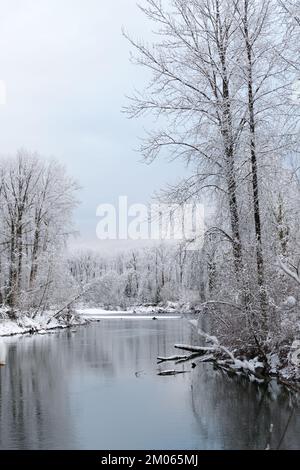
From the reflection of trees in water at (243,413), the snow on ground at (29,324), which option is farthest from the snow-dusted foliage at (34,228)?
the reflection of trees in water at (243,413)

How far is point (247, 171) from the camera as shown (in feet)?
56.6

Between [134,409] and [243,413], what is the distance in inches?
94.9

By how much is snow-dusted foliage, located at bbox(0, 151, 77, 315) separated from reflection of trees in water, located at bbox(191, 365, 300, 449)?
82.1ft

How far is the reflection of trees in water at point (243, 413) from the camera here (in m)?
9.39

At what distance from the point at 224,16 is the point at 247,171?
5.07 meters

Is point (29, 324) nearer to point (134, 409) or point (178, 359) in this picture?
point (178, 359)

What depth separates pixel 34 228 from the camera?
1555 inches

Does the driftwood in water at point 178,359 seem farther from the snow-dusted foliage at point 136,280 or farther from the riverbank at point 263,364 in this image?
the snow-dusted foliage at point 136,280

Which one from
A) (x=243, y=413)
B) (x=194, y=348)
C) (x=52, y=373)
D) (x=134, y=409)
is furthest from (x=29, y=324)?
(x=243, y=413)

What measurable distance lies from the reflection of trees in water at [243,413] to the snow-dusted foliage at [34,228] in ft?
82.1

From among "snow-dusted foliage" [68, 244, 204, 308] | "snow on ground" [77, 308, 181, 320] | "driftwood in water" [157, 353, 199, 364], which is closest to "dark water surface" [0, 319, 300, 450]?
"driftwood in water" [157, 353, 199, 364]

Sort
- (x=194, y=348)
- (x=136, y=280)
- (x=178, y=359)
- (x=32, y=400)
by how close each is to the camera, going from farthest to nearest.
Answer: (x=136, y=280) < (x=178, y=359) < (x=194, y=348) < (x=32, y=400)

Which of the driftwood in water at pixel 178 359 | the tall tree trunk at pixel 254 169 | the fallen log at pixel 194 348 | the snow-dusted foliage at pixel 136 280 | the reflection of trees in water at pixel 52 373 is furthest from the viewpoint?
the snow-dusted foliage at pixel 136 280

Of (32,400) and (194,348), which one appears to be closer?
(32,400)
